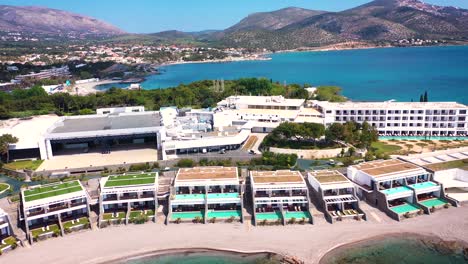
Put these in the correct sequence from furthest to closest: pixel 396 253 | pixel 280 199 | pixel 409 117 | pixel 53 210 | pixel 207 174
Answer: pixel 409 117 → pixel 207 174 → pixel 280 199 → pixel 53 210 → pixel 396 253

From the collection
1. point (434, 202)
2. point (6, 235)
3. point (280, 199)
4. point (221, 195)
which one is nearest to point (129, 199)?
point (221, 195)

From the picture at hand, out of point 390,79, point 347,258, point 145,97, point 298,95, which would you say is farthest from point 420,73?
point 347,258

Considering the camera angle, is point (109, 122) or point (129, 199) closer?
point (129, 199)

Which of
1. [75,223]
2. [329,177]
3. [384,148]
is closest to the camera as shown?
[75,223]

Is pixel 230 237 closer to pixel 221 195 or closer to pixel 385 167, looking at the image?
pixel 221 195

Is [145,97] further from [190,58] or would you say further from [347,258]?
[190,58]

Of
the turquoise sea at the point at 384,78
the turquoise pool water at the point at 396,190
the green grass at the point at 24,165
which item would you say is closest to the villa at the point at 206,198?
the turquoise pool water at the point at 396,190

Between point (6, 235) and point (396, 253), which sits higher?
point (6, 235)
